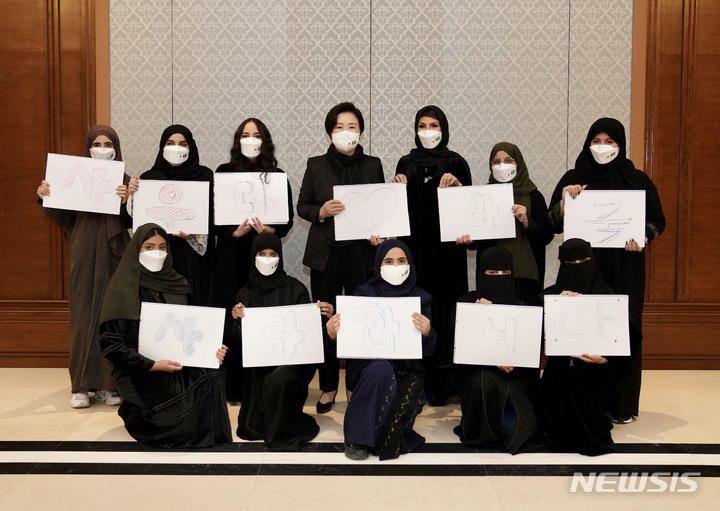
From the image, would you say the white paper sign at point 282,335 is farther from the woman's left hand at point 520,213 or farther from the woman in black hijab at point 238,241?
the woman's left hand at point 520,213

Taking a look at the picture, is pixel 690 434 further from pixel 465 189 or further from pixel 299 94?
pixel 299 94

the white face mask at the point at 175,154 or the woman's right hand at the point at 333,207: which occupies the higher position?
the white face mask at the point at 175,154

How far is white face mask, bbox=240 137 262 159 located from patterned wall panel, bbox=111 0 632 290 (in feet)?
3.49

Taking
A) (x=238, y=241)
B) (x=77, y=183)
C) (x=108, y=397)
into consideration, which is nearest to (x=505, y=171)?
(x=238, y=241)

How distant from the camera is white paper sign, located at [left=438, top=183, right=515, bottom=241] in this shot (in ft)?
13.2

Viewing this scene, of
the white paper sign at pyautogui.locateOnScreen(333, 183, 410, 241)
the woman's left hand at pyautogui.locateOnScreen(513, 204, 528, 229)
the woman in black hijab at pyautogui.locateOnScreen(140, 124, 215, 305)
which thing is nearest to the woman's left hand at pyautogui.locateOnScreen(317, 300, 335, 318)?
the white paper sign at pyautogui.locateOnScreen(333, 183, 410, 241)

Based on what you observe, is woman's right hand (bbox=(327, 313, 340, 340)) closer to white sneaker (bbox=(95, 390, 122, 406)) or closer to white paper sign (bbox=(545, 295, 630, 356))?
white paper sign (bbox=(545, 295, 630, 356))

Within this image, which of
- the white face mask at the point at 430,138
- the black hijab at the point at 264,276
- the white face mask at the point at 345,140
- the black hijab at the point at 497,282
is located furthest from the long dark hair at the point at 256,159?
the black hijab at the point at 497,282

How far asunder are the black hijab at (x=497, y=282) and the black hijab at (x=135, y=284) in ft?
5.39

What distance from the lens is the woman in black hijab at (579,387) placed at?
3447 mm

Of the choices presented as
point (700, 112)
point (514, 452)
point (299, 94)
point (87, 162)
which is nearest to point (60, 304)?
point (87, 162)

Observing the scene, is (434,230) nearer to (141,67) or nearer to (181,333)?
(181,333)

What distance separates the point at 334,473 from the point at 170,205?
6.33 feet

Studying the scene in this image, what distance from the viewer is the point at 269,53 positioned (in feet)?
16.9
